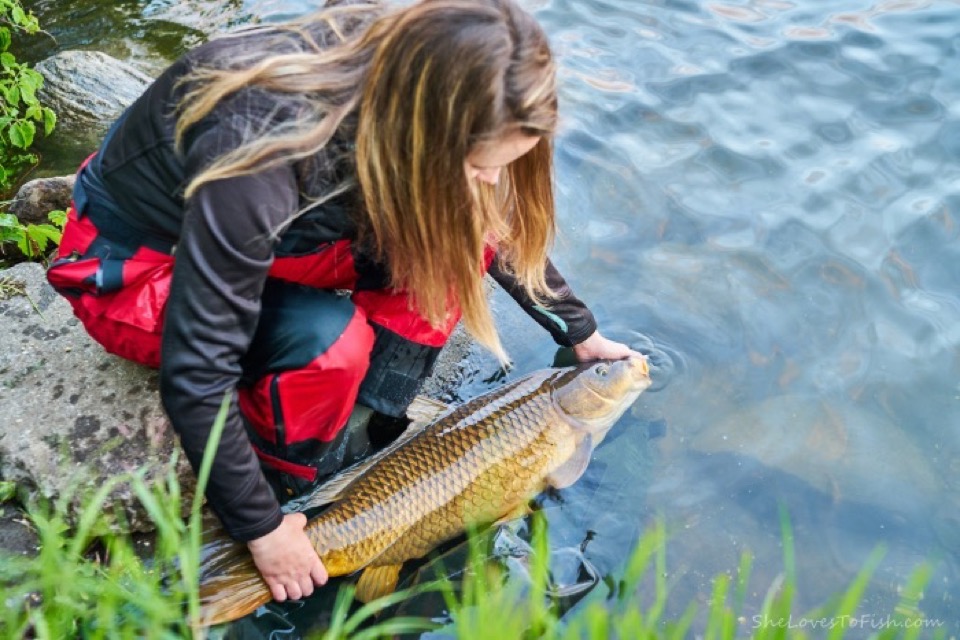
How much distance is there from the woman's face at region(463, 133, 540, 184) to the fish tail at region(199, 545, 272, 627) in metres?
1.23

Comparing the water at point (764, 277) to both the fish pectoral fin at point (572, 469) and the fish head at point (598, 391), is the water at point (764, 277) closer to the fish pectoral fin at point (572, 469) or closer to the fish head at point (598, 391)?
the fish pectoral fin at point (572, 469)

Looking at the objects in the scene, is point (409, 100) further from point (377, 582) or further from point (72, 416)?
point (72, 416)

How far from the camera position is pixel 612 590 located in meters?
3.00

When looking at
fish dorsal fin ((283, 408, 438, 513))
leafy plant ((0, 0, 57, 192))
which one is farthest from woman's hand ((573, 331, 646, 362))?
leafy plant ((0, 0, 57, 192))

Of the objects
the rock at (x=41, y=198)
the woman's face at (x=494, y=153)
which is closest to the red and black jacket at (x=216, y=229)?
the woman's face at (x=494, y=153)

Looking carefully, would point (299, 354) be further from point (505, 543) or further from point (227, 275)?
point (505, 543)

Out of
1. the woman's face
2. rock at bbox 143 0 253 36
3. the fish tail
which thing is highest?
the woman's face

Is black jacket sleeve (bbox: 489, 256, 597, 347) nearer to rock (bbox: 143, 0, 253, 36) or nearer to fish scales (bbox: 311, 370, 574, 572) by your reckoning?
fish scales (bbox: 311, 370, 574, 572)

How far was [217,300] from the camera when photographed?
2.29m

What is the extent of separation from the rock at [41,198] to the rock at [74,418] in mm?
920

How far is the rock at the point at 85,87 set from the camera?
5441 millimetres

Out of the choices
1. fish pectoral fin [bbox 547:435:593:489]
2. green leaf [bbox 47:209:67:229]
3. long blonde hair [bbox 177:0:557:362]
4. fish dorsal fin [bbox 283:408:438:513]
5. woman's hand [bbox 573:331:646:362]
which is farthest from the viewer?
green leaf [bbox 47:209:67:229]

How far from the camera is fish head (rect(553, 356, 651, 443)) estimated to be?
3.36 metres

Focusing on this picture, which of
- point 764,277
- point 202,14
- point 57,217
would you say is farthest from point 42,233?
point 202,14
